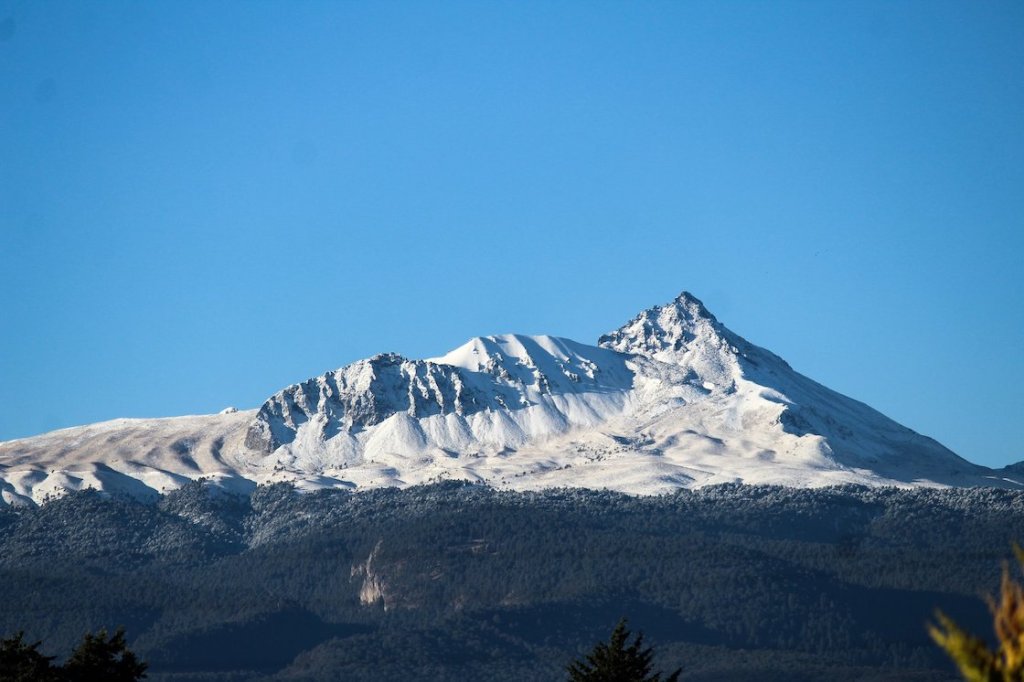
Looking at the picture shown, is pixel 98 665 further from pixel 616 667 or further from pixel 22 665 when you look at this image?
→ pixel 616 667

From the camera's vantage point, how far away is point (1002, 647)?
95.9ft

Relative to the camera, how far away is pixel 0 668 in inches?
2778

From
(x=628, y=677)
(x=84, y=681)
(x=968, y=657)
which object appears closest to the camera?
(x=968, y=657)

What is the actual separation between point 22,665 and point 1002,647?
5011cm

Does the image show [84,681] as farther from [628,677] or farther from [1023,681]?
[1023,681]

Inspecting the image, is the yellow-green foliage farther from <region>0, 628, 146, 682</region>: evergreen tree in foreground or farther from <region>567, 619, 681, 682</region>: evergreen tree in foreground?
<region>0, 628, 146, 682</region>: evergreen tree in foreground

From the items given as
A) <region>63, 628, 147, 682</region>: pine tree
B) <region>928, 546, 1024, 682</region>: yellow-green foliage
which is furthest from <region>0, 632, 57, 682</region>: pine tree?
<region>928, 546, 1024, 682</region>: yellow-green foliage

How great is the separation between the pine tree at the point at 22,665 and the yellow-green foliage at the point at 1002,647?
4540cm

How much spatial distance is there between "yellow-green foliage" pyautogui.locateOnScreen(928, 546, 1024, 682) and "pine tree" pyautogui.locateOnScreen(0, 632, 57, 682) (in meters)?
45.4

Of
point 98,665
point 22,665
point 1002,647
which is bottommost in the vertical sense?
point 22,665

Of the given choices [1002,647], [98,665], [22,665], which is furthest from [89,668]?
[1002,647]

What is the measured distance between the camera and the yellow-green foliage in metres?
28.1

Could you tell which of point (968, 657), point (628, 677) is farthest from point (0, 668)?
point (968, 657)

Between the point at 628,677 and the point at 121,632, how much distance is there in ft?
65.3
